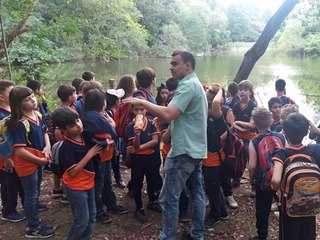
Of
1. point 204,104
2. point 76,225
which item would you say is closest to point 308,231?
point 204,104

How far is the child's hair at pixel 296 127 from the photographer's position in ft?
7.95

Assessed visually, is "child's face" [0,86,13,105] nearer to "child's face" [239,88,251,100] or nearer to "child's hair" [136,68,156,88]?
"child's hair" [136,68,156,88]

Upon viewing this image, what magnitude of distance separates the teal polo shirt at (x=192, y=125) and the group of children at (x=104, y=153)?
0.39 m

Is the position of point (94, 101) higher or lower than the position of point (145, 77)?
lower

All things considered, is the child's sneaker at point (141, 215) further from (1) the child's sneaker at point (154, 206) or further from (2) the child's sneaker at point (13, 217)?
(2) the child's sneaker at point (13, 217)

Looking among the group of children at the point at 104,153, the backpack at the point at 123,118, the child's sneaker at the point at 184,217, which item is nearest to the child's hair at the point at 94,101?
the group of children at the point at 104,153

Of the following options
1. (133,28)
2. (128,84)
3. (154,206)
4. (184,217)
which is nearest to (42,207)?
(154,206)

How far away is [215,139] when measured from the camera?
10.8 ft

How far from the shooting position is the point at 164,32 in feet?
152

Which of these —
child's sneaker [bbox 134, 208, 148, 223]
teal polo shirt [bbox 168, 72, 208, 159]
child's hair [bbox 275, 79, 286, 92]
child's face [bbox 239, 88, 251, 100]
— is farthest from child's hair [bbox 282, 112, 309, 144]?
child's hair [bbox 275, 79, 286, 92]

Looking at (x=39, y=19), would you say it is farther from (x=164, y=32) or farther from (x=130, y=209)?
(x=164, y=32)

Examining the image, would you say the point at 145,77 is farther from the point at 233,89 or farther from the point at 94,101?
the point at 233,89

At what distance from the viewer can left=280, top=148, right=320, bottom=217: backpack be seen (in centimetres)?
234

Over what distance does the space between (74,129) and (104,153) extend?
644mm
